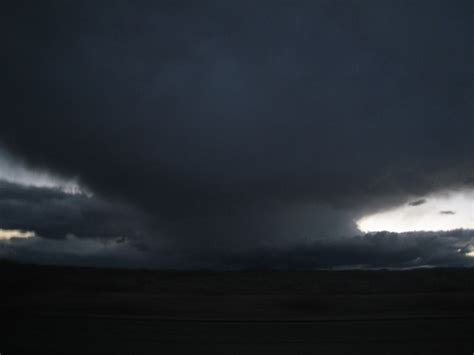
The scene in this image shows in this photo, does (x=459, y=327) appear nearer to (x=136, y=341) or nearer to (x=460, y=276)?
(x=136, y=341)

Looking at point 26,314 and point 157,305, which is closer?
point 26,314

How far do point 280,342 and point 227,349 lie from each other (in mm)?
1731

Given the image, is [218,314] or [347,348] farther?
[218,314]

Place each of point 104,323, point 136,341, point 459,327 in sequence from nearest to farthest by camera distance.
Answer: point 136,341
point 459,327
point 104,323

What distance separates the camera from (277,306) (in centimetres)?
1859

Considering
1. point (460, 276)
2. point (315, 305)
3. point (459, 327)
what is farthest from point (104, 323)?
point (460, 276)

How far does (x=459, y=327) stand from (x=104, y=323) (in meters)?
12.2

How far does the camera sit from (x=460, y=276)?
4916 cm

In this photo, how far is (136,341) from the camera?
10898 mm

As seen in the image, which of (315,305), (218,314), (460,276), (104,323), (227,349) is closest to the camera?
(227,349)

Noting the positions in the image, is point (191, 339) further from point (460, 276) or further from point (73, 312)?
point (460, 276)

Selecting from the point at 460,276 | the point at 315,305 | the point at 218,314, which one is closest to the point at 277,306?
the point at 315,305

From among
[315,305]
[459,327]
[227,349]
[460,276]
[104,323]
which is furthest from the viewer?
[460,276]

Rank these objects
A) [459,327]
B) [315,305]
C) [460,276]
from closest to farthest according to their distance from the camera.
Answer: [459,327] < [315,305] < [460,276]
